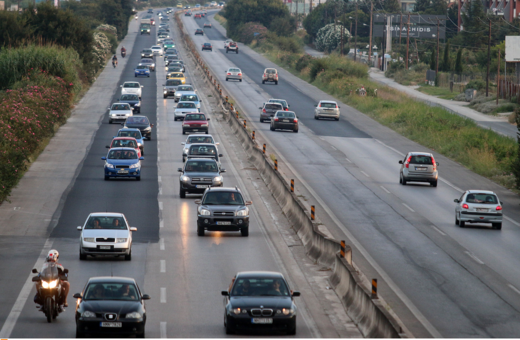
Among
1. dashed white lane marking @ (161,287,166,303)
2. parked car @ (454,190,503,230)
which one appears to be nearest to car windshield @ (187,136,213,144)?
parked car @ (454,190,503,230)

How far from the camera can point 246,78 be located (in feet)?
324

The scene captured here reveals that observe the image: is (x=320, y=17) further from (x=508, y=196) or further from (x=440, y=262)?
(x=440, y=262)

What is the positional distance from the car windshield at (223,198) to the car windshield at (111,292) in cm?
1158

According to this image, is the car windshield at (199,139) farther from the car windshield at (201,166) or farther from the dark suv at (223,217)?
the dark suv at (223,217)

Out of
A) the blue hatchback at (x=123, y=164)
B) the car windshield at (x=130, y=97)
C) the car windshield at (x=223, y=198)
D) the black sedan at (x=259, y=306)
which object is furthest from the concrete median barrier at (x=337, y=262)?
the car windshield at (x=130, y=97)

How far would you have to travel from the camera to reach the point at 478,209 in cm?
2969

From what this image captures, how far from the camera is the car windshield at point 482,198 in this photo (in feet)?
97.8

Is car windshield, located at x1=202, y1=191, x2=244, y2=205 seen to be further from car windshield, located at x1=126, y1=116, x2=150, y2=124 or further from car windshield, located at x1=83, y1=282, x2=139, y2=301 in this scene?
car windshield, located at x1=126, y1=116, x2=150, y2=124

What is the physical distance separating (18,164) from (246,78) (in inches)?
2621

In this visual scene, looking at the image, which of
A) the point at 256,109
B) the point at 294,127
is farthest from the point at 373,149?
the point at 256,109

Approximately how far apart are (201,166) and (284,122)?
2379cm

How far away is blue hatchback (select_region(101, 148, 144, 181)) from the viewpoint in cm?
3762

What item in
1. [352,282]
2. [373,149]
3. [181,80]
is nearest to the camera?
[352,282]

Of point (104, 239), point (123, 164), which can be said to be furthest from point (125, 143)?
point (104, 239)
